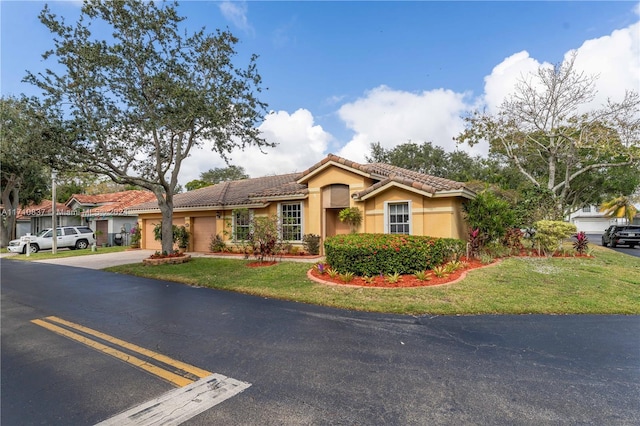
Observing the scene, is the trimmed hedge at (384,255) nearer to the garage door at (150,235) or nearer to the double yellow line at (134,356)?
the double yellow line at (134,356)

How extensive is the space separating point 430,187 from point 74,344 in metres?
11.4

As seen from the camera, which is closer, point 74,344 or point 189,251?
point 74,344

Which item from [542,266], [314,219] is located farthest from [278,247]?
[542,266]

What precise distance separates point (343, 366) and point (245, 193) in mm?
16406

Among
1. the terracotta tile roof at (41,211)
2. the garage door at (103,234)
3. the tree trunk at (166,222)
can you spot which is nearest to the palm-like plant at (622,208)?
the tree trunk at (166,222)

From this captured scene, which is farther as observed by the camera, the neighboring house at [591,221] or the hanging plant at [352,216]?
the neighboring house at [591,221]

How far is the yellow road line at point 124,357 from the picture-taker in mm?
3719

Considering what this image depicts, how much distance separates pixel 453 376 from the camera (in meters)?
3.76

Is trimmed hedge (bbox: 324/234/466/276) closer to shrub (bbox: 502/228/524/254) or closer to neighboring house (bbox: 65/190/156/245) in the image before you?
shrub (bbox: 502/228/524/254)

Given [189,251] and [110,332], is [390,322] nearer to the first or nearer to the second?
[110,332]

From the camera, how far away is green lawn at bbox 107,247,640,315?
6.59 meters

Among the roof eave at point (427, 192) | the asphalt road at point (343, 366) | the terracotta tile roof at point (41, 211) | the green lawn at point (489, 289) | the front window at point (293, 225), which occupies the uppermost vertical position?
the terracotta tile roof at point (41, 211)

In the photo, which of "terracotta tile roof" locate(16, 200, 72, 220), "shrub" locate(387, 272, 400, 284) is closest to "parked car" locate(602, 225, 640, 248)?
"shrub" locate(387, 272, 400, 284)

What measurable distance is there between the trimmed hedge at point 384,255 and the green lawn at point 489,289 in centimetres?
114
